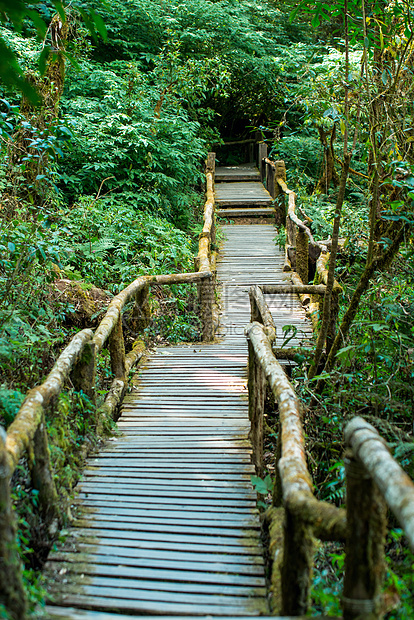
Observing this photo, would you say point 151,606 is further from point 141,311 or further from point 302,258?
point 302,258

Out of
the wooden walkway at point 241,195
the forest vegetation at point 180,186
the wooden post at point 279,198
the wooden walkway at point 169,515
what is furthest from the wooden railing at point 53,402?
the wooden walkway at point 241,195

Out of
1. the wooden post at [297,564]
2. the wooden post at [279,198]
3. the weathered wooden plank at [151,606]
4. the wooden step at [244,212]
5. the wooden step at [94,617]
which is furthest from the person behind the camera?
the wooden step at [244,212]

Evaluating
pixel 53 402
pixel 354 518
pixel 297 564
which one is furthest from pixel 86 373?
pixel 354 518

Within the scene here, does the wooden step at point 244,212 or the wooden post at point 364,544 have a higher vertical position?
the wooden post at point 364,544

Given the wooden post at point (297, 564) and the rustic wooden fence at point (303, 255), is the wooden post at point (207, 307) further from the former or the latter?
the wooden post at point (297, 564)

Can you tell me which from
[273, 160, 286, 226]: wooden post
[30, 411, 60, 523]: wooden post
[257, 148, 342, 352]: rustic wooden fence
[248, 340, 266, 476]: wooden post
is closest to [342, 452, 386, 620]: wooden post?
[30, 411, 60, 523]: wooden post

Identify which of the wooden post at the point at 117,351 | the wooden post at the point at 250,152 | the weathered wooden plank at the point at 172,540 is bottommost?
the weathered wooden plank at the point at 172,540

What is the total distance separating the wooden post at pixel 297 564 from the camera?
6.65 ft

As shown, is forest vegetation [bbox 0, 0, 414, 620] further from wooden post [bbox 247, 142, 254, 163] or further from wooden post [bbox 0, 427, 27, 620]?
wooden post [bbox 247, 142, 254, 163]

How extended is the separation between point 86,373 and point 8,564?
2.22m

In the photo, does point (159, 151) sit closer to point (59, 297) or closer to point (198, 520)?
point (59, 297)

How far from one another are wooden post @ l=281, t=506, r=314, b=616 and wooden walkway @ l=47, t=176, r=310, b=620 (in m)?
0.29

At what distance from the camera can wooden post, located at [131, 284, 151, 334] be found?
6.52 metres

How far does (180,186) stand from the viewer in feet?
41.9
